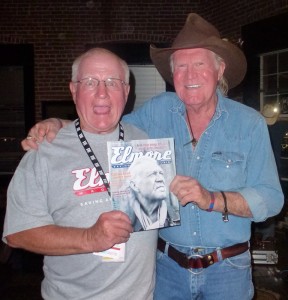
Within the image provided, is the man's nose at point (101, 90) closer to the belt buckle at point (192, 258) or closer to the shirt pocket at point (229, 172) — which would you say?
the shirt pocket at point (229, 172)

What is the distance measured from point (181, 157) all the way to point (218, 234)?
0.45 meters

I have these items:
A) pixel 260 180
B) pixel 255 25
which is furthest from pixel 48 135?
pixel 255 25

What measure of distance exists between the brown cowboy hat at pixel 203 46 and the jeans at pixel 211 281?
107cm

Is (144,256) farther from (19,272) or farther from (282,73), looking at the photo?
(282,73)

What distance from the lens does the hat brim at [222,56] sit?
89.3 inches

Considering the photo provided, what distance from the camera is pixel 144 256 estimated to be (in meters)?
2.01

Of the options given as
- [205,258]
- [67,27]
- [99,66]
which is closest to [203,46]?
[99,66]

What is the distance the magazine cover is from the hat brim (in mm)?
644

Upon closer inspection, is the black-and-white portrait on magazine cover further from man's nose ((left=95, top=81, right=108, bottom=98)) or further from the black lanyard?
man's nose ((left=95, top=81, right=108, bottom=98))

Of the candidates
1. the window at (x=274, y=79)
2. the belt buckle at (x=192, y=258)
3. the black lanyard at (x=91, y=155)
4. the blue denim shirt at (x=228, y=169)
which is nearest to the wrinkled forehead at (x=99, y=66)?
the black lanyard at (x=91, y=155)

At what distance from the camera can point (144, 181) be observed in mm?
1885

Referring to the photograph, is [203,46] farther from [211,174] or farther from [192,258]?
[192,258]

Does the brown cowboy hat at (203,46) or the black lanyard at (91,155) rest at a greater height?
the brown cowboy hat at (203,46)

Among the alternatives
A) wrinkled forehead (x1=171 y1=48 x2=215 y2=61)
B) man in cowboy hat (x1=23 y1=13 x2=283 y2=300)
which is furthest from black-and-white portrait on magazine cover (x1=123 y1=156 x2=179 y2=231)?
wrinkled forehead (x1=171 y1=48 x2=215 y2=61)
